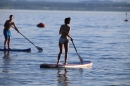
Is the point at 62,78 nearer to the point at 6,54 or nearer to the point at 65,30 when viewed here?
the point at 65,30

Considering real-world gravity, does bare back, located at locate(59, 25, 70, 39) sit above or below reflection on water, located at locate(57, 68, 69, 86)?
above

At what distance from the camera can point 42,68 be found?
67.5 feet

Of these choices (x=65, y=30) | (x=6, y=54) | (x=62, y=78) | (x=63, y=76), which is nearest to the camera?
(x=62, y=78)

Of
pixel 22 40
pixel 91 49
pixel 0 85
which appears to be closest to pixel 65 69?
pixel 0 85

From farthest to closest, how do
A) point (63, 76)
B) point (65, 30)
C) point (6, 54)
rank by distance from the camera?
1. point (6, 54)
2. point (65, 30)
3. point (63, 76)

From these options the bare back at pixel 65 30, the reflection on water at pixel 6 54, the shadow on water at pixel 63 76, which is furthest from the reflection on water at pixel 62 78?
the reflection on water at pixel 6 54

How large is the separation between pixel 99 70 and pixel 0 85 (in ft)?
15.8

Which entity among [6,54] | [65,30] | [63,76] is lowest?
[6,54]

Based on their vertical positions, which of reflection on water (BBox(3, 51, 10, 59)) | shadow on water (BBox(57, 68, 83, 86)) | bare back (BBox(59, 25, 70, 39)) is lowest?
reflection on water (BBox(3, 51, 10, 59))

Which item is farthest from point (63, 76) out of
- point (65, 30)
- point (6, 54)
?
point (6, 54)

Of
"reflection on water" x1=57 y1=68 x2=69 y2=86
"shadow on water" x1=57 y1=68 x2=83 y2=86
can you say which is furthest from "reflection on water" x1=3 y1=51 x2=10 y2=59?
"reflection on water" x1=57 y1=68 x2=69 y2=86

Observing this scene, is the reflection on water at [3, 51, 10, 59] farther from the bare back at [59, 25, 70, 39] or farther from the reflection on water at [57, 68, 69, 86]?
the reflection on water at [57, 68, 69, 86]

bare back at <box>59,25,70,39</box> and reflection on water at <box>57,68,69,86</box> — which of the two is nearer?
reflection on water at <box>57,68,69,86</box>

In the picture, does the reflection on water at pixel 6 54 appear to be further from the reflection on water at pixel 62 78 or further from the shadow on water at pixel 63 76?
the reflection on water at pixel 62 78
